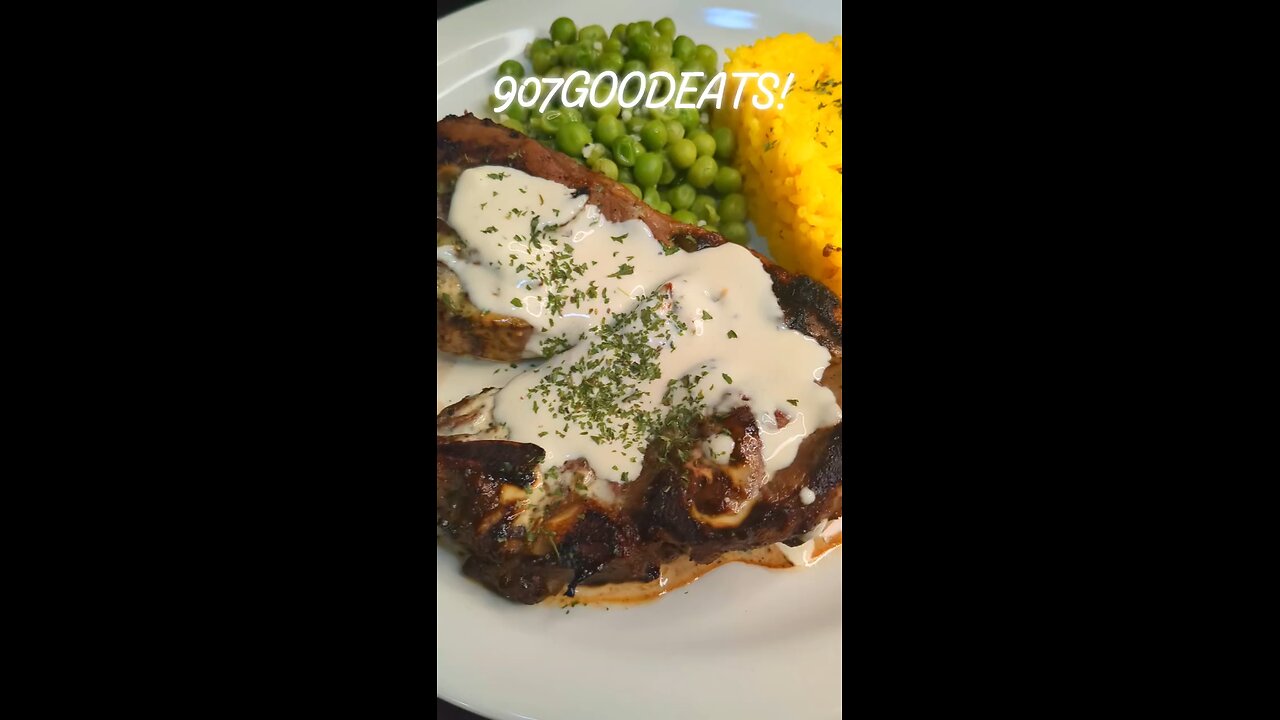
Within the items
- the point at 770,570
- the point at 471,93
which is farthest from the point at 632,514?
the point at 471,93

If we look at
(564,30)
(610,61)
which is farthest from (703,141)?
(564,30)

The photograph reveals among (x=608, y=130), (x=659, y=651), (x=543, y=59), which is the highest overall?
(x=543, y=59)

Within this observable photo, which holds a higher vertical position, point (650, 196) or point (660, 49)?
point (660, 49)

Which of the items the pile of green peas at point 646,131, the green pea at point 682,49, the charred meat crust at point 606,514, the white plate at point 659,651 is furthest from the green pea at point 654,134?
the charred meat crust at point 606,514

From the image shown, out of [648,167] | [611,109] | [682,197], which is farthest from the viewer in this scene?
[682,197]

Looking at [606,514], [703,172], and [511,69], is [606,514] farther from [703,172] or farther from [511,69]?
[511,69]

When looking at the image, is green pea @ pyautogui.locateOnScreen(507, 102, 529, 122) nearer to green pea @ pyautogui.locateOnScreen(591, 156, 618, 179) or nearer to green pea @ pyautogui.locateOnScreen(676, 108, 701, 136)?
green pea @ pyautogui.locateOnScreen(591, 156, 618, 179)
